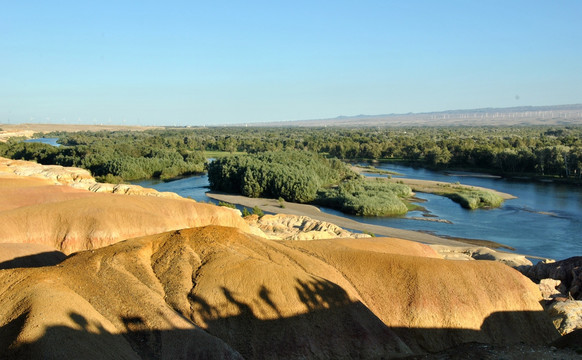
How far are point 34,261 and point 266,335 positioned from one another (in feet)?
41.7

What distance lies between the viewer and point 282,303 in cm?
1859

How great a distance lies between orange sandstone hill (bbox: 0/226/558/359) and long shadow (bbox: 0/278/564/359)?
0.13ft

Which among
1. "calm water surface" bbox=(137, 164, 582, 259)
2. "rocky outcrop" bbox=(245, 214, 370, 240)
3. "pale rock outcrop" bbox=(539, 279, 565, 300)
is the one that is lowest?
"calm water surface" bbox=(137, 164, 582, 259)

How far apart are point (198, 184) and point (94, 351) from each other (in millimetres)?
84220

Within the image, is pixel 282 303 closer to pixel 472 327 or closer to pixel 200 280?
pixel 200 280

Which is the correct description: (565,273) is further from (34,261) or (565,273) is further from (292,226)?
(34,261)

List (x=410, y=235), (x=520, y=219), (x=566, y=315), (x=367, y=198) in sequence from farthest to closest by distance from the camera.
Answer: (x=367, y=198) → (x=520, y=219) → (x=410, y=235) → (x=566, y=315)

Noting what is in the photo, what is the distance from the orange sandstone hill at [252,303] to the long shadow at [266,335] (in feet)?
0.13

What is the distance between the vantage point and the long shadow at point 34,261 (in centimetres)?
2272

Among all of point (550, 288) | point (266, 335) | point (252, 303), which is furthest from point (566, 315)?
point (252, 303)

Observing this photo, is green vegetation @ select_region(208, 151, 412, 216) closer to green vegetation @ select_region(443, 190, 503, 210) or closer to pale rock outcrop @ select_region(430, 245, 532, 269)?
green vegetation @ select_region(443, 190, 503, 210)

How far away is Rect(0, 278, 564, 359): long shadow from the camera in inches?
539

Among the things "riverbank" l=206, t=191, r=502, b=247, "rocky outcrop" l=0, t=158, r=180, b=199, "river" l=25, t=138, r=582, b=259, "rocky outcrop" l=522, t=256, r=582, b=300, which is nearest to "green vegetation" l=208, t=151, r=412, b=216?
"river" l=25, t=138, r=582, b=259

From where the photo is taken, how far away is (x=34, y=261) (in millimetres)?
23562
